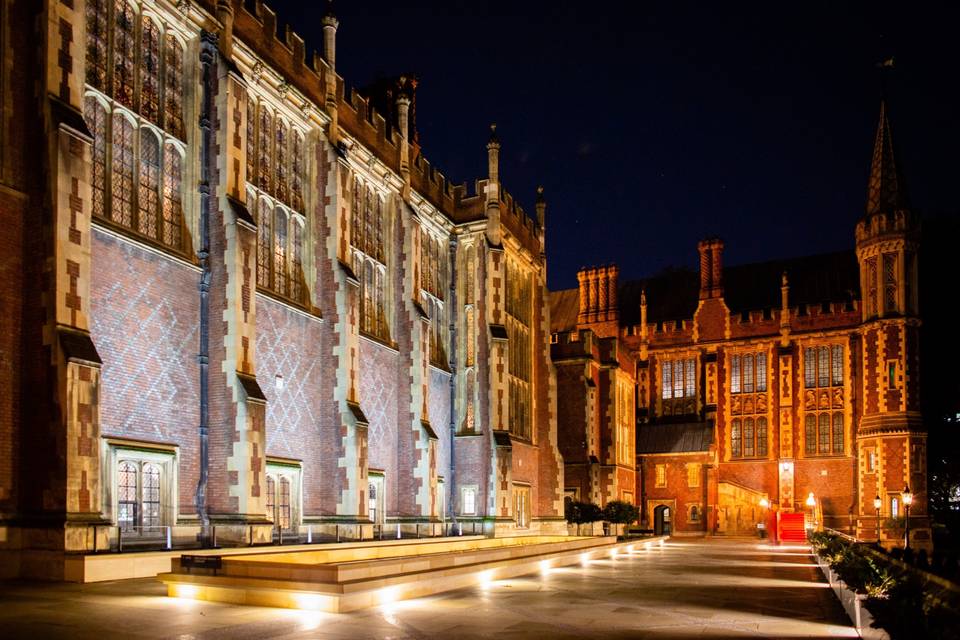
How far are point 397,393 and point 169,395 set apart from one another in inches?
528

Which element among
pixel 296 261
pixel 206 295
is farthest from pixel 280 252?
pixel 206 295

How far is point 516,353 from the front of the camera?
42781mm

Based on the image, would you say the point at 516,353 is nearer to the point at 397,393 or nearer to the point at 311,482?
the point at 397,393

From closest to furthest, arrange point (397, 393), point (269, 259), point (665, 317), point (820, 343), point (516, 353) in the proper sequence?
point (269, 259), point (397, 393), point (516, 353), point (820, 343), point (665, 317)

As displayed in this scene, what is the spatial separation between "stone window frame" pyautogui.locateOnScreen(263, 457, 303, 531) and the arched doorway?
39769 millimetres

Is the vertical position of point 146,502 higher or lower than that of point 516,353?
lower

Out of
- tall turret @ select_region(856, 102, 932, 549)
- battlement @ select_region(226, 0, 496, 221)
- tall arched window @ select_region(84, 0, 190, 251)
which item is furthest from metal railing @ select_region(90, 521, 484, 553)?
tall turret @ select_region(856, 102, 932, 549)

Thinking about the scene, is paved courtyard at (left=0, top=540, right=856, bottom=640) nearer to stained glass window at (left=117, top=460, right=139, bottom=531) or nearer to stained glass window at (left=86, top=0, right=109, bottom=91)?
stained glass window at (left=117, top=460, right=139, bottom=531)

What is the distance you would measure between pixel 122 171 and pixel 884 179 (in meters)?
50.3

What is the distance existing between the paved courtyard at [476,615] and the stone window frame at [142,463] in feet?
10.2

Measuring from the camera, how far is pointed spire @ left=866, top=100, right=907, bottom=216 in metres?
55.3

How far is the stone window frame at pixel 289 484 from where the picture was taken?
24.4m

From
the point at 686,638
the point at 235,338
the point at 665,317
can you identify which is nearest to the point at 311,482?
the point at 235,338

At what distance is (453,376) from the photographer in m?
38.2
